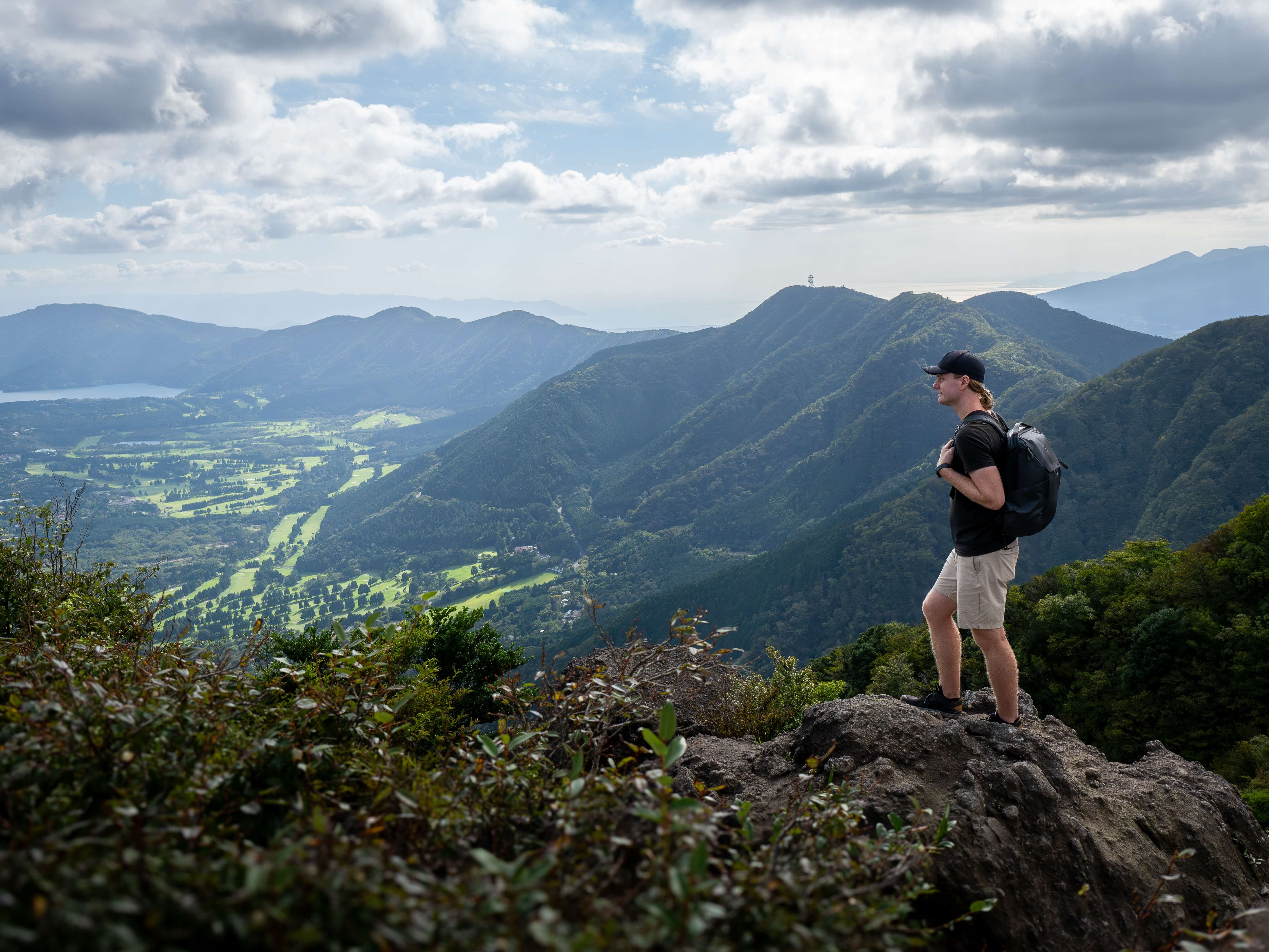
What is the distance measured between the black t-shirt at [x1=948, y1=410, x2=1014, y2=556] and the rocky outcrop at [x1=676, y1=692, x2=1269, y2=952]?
1.54 meters

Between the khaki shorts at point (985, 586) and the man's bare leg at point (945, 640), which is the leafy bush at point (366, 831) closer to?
the khaki shorts at point (985, 586)

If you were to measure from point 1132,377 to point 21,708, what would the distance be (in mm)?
161463

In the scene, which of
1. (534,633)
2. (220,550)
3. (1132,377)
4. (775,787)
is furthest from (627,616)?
(220,550)

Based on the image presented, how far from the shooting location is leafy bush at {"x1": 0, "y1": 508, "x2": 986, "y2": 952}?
5.21 feet

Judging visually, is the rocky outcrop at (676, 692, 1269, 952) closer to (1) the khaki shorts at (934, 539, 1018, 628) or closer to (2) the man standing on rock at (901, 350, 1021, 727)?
(2) the man standing on rock at (901, 350, 1021, 727)

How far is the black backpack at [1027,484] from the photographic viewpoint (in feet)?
17.0

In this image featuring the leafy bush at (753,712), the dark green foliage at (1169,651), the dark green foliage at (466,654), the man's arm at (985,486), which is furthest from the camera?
the dark green foliage at (1169,651)

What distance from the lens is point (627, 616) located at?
10150 cm

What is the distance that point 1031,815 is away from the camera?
485cm

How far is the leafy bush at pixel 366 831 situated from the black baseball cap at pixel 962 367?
317 cm

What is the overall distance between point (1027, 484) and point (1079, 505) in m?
137

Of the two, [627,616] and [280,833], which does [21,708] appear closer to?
[280,833]

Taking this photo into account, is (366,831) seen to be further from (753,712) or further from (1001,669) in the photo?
(753,712)

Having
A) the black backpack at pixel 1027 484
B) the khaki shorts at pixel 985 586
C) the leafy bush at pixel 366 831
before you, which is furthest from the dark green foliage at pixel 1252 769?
the leafy bush at pixel 366 831
